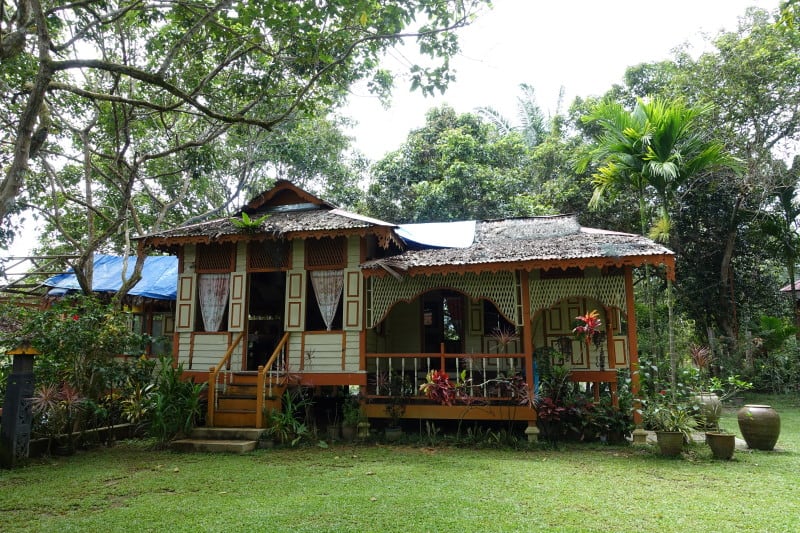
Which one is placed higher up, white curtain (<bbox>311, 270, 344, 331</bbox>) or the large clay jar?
white curtain (<bbox>311, 270, 344, 331</bbox>)

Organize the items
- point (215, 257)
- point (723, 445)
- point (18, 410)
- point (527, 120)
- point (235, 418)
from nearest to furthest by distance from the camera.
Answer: point (18, 410) → point (723, 445) → point (235, 418) → point (215, 257) → point (527, 120)

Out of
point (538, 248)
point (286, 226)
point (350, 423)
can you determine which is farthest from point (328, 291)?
point (538, 248)

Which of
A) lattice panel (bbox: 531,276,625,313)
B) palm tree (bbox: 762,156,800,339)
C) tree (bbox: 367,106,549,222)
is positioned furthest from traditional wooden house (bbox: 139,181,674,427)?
palm tree (bbox: 762,156,800,339)

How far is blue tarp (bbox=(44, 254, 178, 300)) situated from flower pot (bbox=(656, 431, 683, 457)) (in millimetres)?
10922

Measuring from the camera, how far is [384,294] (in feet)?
32.1

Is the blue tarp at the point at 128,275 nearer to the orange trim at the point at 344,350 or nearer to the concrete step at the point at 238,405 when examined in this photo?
the concrete step at the point at 238,405

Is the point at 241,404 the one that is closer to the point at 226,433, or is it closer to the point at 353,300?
the point at 226,433

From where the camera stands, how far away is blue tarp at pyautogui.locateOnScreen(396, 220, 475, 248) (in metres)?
10.4

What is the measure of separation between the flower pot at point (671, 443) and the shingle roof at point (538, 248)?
8.48 feet

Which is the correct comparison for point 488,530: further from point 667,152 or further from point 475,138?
point 475,138

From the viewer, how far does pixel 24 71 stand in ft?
30.8

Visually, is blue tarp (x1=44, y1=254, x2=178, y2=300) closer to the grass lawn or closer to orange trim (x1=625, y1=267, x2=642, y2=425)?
the grass lawn

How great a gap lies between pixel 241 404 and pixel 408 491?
4.34 meters

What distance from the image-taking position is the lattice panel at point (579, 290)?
8.80m
